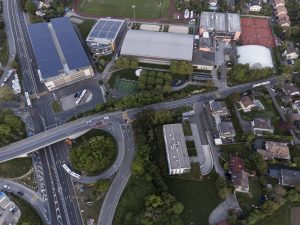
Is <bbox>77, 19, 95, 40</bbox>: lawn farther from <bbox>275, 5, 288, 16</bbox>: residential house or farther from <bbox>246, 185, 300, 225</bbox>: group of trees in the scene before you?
<bbox>246, 185, 300, 225</bbox>: group of trees

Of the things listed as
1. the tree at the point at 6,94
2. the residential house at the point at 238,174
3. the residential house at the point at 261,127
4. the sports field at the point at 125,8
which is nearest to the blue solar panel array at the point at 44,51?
the tree at the point at 6,94


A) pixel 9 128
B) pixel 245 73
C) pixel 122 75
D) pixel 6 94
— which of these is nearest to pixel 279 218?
pixel 245 73

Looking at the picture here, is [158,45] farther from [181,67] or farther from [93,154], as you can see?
[93,154]

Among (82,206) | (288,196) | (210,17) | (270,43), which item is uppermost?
(210,17)

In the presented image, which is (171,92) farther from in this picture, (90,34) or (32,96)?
(32,96)

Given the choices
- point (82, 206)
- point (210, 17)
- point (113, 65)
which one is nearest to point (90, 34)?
point (113, 65)
